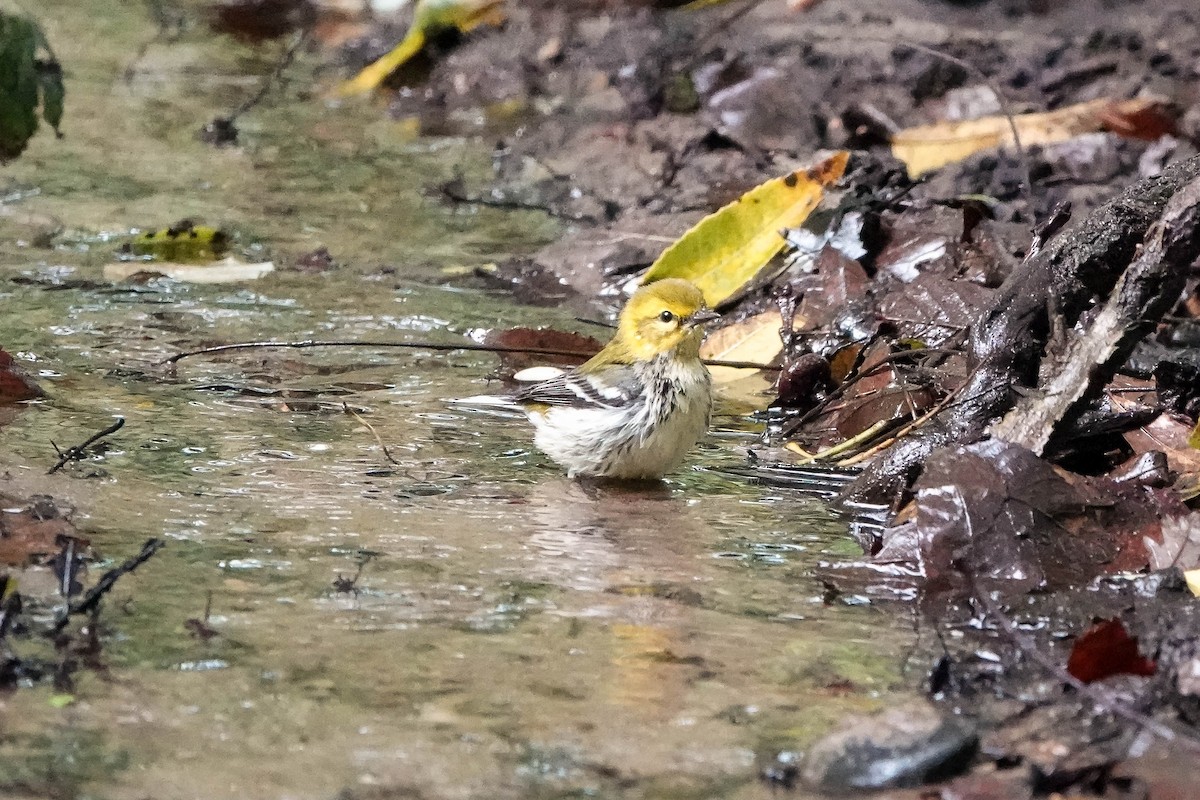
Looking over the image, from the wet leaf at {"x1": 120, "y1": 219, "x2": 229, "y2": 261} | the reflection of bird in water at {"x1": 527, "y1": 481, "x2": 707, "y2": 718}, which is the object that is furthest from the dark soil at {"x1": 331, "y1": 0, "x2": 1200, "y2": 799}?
the wet leaf at {"x1": 120, "y1": 219, "x2": 229, "y2": 261}

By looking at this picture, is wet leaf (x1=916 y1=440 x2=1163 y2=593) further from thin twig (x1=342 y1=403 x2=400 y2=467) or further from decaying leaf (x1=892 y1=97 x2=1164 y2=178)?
decaying leaf (x1=892 y1=97 x2=1164 y2=178)

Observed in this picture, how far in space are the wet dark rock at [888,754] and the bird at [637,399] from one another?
85.1 inches

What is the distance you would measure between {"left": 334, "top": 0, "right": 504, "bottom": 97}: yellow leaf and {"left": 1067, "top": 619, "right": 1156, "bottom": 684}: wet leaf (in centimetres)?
909

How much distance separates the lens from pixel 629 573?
3910 mm

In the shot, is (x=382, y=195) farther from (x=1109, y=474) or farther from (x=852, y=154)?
(x=1109, y=474)

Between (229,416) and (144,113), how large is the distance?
19.4 ft

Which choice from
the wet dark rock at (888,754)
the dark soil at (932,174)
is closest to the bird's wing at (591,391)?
the dark soil at (932,174)

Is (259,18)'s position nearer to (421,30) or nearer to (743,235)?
(421,30)

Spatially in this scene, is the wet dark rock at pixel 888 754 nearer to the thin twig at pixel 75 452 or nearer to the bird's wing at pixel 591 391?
the thin twig at pixel 75 452

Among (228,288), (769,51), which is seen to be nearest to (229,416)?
(228,288)

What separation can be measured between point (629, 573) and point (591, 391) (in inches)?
55.8

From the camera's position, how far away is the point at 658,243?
7348 mm

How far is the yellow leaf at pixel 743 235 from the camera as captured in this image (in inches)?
261

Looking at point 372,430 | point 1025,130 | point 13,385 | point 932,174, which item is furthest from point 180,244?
point 1025,130
